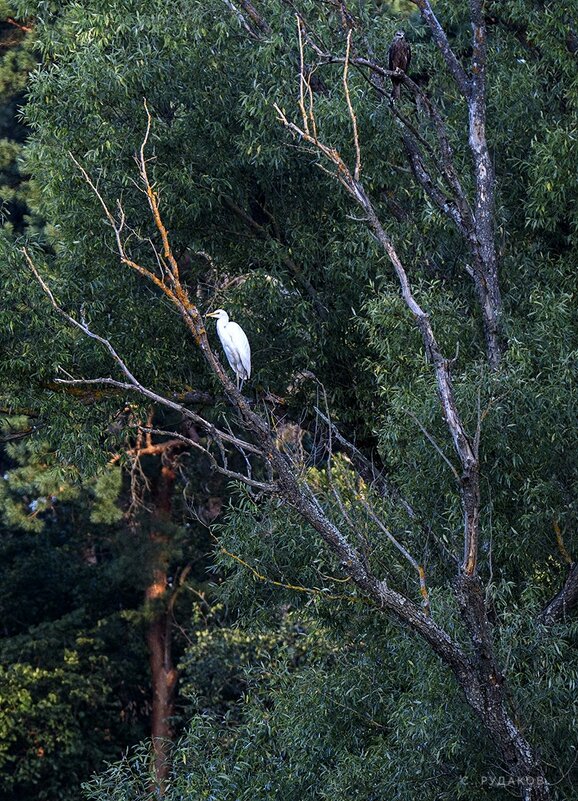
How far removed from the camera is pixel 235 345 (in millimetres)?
9180

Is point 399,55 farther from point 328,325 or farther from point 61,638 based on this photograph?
point 61,638

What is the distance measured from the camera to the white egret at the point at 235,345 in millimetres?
9156

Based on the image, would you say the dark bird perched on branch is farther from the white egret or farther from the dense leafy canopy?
the white egret

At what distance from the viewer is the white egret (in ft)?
30.0

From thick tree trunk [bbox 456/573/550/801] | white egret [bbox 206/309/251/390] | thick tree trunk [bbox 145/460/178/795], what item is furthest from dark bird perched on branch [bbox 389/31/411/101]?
thick tree trunk [bbox 145/460/178/795]

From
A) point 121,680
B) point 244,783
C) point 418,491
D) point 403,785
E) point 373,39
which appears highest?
point 373,39

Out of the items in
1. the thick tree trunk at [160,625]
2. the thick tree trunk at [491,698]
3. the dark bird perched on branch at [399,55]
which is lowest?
the thick tree trunk at [160,625]

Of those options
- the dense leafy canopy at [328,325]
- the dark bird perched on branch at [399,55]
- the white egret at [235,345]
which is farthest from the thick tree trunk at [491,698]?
the dark bird perched on branch at [399,55]

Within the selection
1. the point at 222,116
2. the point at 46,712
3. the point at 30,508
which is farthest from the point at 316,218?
the point at 46,712

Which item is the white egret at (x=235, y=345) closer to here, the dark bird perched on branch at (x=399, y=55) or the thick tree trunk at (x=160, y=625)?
the dark bird perched on branch at (x=399, y=55)

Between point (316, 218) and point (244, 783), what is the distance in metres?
4.44

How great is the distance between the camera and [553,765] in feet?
20.6

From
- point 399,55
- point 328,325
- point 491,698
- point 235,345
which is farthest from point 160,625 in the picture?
point 491,698

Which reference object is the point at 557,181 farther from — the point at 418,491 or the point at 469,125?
the point at 418,491
